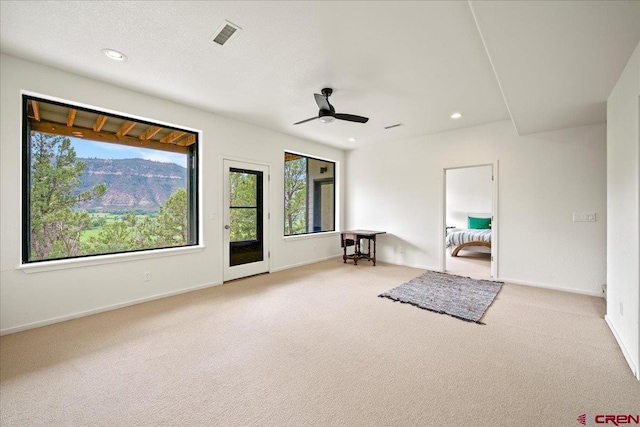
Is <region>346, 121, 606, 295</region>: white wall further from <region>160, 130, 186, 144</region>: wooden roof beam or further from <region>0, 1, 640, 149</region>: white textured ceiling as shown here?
<region>160, 130, 186, 144</region>: wooden roof beam

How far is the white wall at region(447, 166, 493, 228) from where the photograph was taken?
8.10 metres

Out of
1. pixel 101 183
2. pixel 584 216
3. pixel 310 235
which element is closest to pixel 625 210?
pixel 584 216

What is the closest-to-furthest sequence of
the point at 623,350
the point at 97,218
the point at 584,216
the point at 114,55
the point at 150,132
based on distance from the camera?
the point at 623,350, the point at 114,55, the point at 97,218, the point at 150,132, the point at 584,216

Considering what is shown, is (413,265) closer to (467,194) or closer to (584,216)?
(584,216)

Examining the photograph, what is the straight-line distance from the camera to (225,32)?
2262 mm

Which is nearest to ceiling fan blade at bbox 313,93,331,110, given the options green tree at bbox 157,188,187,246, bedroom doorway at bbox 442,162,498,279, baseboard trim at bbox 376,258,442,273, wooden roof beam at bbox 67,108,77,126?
green tree at bbox 157,188,187,246

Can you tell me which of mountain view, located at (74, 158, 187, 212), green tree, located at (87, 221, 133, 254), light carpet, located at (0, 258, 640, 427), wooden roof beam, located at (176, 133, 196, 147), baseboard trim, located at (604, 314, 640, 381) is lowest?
light carpet, located at (0, 258, 640, 427)

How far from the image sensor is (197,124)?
13.2ft

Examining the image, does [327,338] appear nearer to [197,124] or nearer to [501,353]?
[501,353]

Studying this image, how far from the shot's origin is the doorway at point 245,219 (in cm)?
443

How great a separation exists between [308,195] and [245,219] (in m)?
1.82

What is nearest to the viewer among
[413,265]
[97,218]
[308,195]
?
[97,218]

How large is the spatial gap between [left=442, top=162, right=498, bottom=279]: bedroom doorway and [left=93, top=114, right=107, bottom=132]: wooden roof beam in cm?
536

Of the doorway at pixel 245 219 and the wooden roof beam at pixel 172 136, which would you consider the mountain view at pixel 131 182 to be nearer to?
the wooden roof beam at pixel 172 136
